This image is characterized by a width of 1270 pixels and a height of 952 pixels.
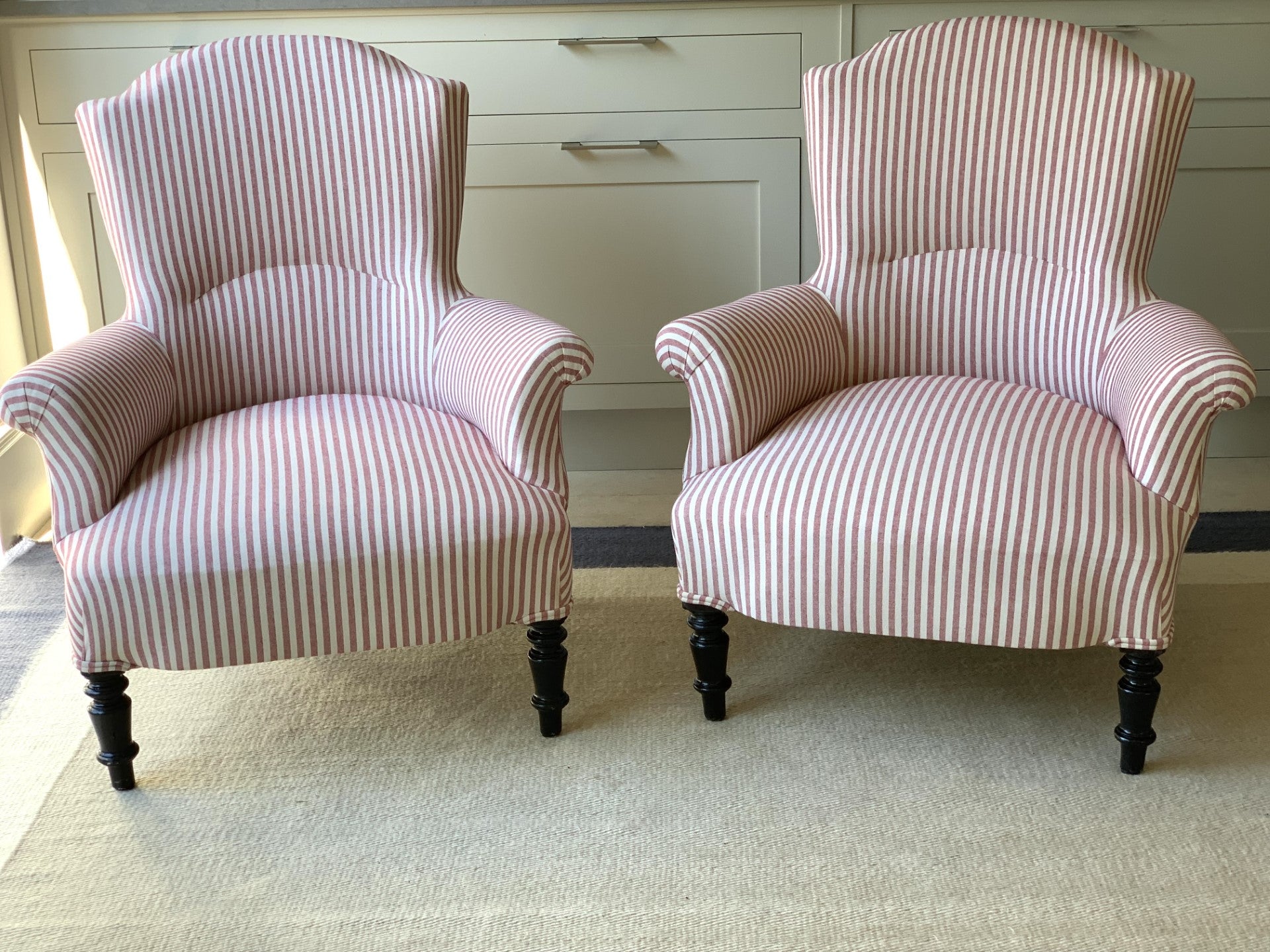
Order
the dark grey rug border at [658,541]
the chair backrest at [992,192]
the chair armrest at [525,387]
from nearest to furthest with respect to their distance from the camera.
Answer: the chair armrest at [525,387] → the chair backrest at [992,192] → the dark grey rug border at [658,541]

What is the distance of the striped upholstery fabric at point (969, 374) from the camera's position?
142cm

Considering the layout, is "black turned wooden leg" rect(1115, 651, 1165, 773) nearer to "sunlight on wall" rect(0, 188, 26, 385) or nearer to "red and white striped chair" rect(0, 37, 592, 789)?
"red and white striped chair" rect(0, 37, 592, 789)

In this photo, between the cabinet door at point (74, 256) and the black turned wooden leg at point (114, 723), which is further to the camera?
the cabinet door at point (74, 256)

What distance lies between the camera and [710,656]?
1613mm

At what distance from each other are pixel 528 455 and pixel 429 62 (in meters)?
1.09

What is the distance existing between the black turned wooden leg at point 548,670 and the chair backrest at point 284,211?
1.40 ft

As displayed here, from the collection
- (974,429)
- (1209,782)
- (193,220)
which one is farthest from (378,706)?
(1209,782)

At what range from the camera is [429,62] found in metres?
2.30

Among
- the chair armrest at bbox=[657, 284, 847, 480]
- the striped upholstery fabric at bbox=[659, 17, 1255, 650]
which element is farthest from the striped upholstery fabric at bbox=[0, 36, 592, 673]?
the striped upholstery fabric at bbox=[659, 17, 1255, 650]

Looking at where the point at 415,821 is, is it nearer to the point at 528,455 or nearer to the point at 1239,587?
the point at 528,455

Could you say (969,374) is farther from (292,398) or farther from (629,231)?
(292,398)

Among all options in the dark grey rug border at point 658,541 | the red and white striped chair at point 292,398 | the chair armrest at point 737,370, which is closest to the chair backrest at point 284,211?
the red and white striped chair at point 292,398

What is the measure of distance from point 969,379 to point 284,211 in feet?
3.28

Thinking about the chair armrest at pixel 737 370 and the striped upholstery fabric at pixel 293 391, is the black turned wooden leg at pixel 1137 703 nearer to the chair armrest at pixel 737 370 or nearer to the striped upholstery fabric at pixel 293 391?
the chair armrest at pixel 737 370
